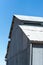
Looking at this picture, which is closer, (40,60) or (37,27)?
(40,60)

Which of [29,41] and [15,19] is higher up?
[15,19]

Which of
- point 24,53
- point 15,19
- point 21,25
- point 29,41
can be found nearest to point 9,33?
point 15,19

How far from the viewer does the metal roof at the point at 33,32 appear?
43.8ft

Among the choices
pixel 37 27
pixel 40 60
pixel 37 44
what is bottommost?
pixel 40 60

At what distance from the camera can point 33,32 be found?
566 inches

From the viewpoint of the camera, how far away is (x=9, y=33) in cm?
2114

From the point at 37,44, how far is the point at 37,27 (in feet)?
10.3

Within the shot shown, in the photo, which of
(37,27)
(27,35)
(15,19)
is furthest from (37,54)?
(15,19)

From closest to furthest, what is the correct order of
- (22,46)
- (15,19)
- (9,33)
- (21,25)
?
(22,46) < (21,25) < (15,19) < (9,33)

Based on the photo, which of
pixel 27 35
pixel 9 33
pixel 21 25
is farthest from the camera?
pixel 9 33

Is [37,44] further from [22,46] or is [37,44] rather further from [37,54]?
[22,46]

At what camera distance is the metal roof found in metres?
13.3

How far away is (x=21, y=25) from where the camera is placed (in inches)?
633

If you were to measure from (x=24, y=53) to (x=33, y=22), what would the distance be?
9.95 feet
